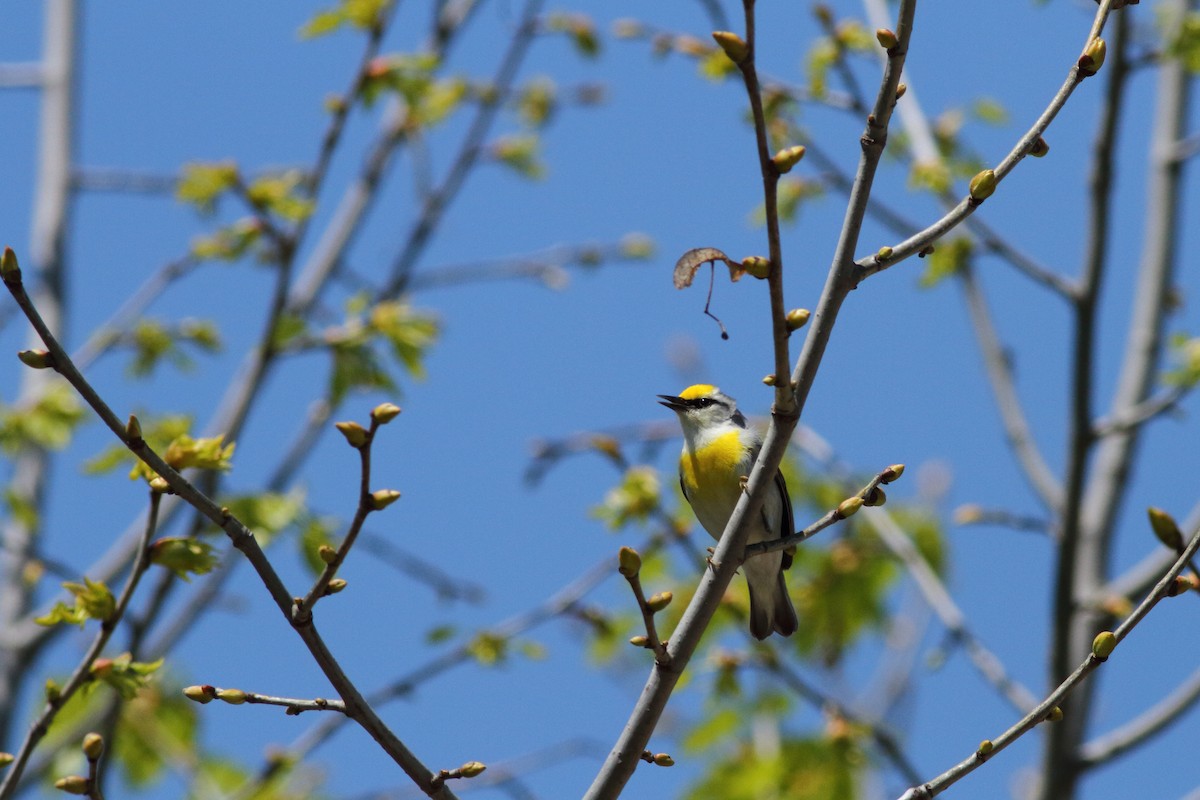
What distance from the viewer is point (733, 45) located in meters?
1.97

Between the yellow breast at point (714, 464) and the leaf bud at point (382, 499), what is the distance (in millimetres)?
2344

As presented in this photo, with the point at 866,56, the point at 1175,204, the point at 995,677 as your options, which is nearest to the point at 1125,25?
the point at 866,56

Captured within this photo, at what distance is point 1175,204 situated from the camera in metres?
7.36

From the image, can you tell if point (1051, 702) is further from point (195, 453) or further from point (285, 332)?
point (285, 332)

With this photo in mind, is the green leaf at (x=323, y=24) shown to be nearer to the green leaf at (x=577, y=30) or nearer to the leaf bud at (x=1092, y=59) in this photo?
the green leaf at (x=577, y=30)

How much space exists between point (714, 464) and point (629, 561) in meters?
2.38

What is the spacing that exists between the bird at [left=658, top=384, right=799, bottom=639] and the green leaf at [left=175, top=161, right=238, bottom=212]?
2590 millimetres

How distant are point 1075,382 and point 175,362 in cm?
474

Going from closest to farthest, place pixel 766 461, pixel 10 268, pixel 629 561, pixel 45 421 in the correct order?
pixel 10 268
pixel 629 561
pixel 766 461
pixel 45 421

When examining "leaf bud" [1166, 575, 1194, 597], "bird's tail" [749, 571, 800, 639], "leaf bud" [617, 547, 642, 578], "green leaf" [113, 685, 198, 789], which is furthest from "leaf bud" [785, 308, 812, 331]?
"green leaf" [113, 685, 198, 789]

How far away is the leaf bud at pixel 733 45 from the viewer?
197cm

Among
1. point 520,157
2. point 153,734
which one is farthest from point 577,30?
point 153,734

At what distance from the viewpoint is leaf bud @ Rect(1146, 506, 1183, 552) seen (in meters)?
2.56

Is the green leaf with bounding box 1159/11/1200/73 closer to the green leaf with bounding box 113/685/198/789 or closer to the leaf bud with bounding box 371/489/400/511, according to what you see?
the leaf bud with bounding box 371/489/400/511
